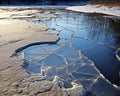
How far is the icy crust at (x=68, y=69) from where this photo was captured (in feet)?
13.6

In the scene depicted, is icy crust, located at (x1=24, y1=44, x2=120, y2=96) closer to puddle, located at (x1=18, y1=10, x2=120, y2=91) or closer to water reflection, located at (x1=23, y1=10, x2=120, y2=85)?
puddle, located at (x1=18, y1=10, x2=120, y2=91)

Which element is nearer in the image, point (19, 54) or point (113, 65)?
point (113, 65)

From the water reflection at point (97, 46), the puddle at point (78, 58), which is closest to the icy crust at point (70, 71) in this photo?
the puddle at point (78, 58)

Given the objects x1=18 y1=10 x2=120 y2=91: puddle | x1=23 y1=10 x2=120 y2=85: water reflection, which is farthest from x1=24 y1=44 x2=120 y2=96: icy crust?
x1=23 y1=10 x2=120 y2=85: water reflection

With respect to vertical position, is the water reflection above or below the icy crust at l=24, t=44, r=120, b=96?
below

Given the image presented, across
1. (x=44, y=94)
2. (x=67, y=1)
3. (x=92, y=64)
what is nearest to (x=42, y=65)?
(x=92, y=64)

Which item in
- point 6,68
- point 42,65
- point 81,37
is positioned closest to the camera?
point 6,68

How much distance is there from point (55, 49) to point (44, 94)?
3.02m

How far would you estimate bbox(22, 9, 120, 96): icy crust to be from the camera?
13.6ft

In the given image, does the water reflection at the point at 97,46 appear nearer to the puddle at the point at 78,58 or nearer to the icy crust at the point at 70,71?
the puddle at the point at 78,58

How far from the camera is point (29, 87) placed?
3.98 metres

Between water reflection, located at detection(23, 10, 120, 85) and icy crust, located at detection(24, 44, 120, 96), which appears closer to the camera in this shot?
icy crust, located at detection(24, 44, 120, 96)

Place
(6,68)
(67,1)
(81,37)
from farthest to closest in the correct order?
1. (67,1)
2. (81,37)
3. (6,68)

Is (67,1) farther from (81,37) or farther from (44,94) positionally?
(44,94)
